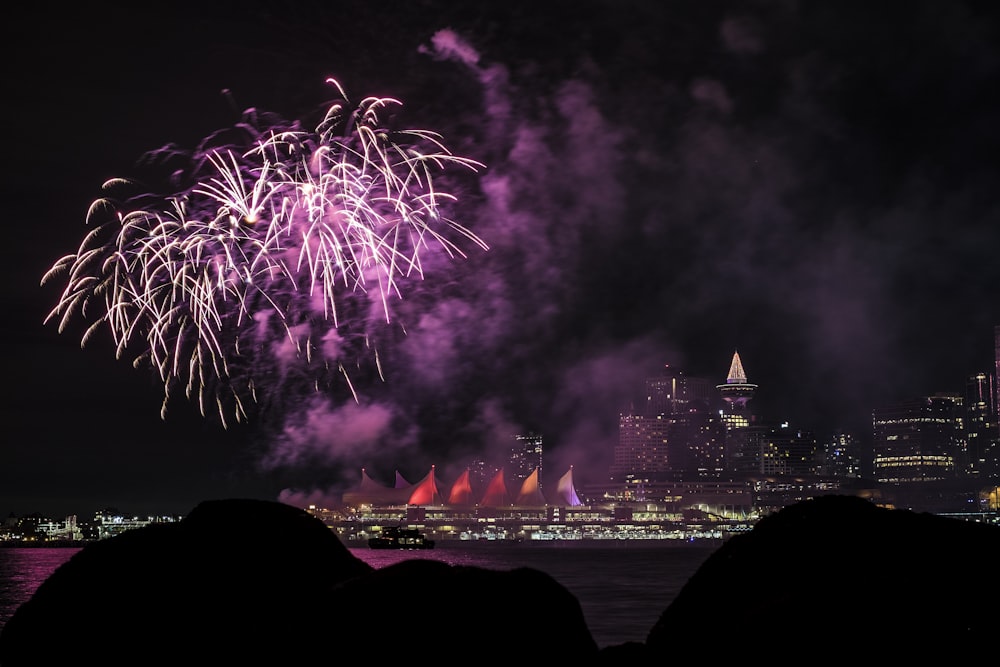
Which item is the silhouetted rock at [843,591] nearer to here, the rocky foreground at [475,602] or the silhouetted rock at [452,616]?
the rocky foreground at [475,602]

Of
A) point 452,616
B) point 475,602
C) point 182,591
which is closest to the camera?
point 452,616

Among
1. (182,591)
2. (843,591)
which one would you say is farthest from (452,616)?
(182,591)

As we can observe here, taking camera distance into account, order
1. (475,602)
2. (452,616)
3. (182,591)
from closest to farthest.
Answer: (452,616) → (475,602) → (182,591)

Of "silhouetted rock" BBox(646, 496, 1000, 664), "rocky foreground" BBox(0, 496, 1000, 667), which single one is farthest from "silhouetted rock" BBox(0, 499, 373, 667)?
"silhouetted rock" BBox(646, 496, 1000, 664)

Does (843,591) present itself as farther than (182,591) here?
No

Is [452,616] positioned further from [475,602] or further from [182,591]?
[182,591]

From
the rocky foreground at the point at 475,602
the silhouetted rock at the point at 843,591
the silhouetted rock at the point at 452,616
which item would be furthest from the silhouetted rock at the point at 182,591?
the silhouetted rock at the point at 843,591
